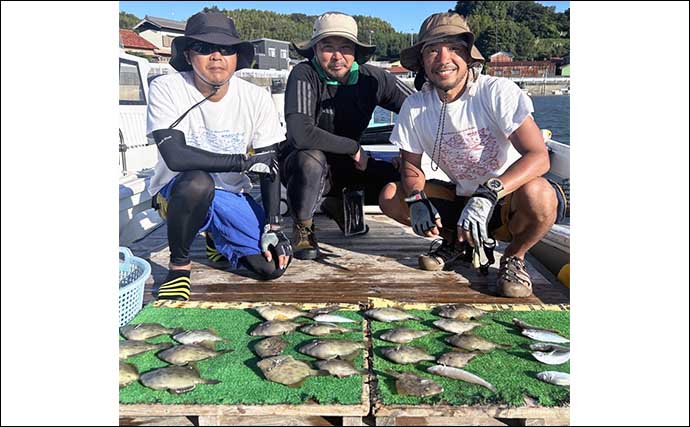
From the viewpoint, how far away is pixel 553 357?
2.46 meters

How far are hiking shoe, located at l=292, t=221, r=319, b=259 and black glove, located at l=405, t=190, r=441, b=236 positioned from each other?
33.3 inches

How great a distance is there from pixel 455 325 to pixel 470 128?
1325 mm

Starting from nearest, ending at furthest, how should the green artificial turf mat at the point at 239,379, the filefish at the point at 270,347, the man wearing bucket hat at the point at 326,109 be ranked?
1. the green artificial turf mat at the point at 239,379
2. the filefish at the point at 270,347
3. the man wearing bucket hat at the point at 326,109

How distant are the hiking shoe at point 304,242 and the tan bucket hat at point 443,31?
1438 millimetres

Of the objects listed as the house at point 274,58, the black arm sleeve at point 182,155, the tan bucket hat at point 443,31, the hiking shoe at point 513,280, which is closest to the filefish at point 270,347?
the black arm sleeve at point 182,155

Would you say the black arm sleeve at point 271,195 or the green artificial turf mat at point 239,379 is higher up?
the black arm sleeve at point 271,195

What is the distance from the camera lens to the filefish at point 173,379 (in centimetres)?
221

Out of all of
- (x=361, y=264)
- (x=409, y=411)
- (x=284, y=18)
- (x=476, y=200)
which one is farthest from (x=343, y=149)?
(x=409, y=411)

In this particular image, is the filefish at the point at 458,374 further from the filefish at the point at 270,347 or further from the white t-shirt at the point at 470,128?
the white t-shirt at the point at 470,128

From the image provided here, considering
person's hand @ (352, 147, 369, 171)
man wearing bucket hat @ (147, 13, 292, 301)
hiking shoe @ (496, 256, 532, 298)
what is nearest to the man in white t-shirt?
hiking shoe @ (496, 256, 532, 298)

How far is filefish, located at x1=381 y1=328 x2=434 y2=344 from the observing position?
270cm

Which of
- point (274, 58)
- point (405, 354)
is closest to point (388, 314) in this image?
point (405, 354)

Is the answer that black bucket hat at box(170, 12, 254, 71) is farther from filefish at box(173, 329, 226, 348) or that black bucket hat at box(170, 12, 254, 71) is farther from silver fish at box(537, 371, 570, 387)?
silver fish at box(537, 371, 570, 387)

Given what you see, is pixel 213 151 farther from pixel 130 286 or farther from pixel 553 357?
pixel 553 357
